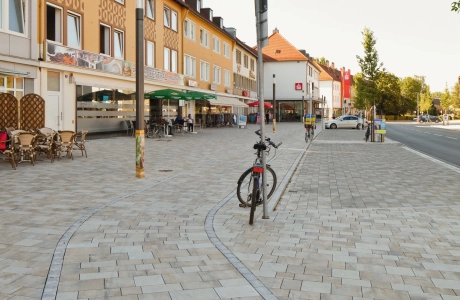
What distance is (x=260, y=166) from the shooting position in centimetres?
722

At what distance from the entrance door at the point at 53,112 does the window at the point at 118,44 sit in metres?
5.93

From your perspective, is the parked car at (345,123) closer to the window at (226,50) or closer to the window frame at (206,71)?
the window at (226,50)

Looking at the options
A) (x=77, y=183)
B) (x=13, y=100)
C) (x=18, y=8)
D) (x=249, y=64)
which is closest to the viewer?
(x=77, y=183)

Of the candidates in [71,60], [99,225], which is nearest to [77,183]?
[99,225]

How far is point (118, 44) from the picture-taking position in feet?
91.0

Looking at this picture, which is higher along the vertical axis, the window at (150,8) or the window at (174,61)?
the window at (150,8)

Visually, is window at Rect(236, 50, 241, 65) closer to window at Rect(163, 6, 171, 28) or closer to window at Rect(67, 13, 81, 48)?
window at Rect(163, 6, 171, 28)

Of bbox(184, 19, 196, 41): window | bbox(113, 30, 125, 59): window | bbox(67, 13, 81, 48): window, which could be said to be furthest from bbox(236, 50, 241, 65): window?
bbox(67, 13, 81, 48): window

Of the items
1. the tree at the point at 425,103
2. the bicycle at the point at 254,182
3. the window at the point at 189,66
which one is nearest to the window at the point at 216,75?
the window at the point at 189,66

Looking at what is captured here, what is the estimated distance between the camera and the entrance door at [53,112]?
2162 cm

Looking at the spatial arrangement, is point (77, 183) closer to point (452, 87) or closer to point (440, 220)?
point (440, 220)

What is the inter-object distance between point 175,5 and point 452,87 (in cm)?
9128

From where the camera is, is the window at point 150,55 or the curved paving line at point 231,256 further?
the window at point 150,55

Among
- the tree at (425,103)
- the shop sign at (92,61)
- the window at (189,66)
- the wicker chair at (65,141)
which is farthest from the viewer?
the tree at (425,103)
